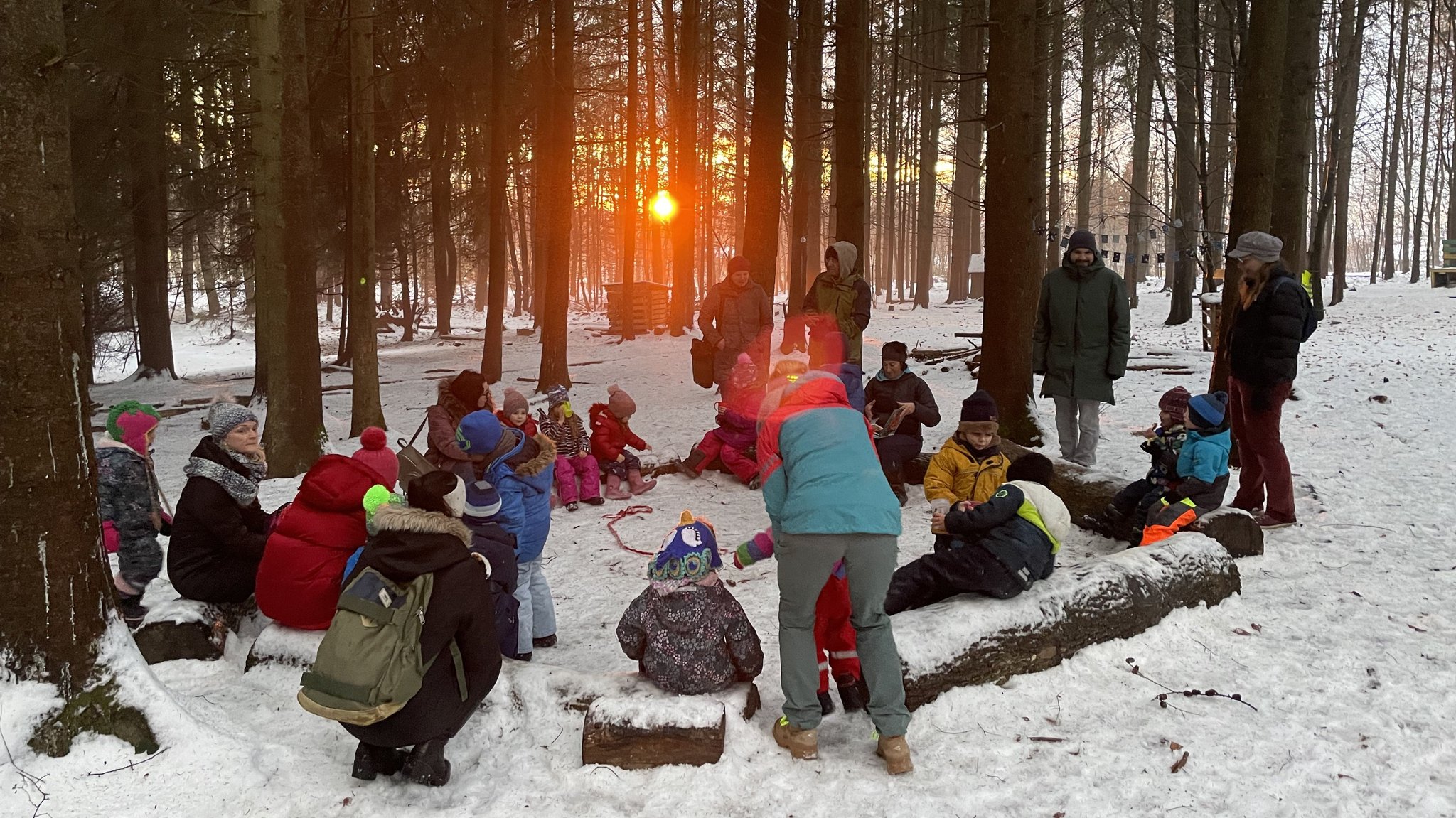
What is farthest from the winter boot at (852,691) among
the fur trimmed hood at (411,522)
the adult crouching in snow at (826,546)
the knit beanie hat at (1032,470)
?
the fur trimmed hood at (411,522)

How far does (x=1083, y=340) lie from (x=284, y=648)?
20.2 ft

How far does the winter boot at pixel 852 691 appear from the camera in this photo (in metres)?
3.78

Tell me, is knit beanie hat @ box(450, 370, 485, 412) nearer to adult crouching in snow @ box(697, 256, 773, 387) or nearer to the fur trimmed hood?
the fur trimmed hood

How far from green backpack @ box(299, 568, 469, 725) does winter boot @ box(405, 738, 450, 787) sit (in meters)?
0.24

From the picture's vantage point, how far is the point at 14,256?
3027 mm

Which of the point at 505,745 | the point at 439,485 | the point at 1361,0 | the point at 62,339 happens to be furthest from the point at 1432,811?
the point at 1361,0

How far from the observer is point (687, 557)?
344cm

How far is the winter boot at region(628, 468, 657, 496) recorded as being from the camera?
25.9ft

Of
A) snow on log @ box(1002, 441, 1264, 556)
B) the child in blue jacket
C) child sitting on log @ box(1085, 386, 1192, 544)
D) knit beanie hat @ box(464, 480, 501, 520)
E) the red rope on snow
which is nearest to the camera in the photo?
knit beanie hat @ box(464, 480, 501, 520)

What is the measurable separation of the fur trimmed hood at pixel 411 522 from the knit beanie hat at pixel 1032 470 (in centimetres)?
283

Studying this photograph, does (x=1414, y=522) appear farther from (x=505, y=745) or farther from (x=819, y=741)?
(x=505, y=745)

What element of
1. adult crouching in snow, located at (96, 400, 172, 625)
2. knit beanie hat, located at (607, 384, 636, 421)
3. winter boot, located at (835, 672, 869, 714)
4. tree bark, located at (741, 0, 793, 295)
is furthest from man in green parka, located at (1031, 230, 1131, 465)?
adult crouching in snow, located at (96, 400, 172, 625)

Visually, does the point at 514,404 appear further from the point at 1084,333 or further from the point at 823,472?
the point at 1084,333

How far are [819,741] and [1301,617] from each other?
2.84 metres
